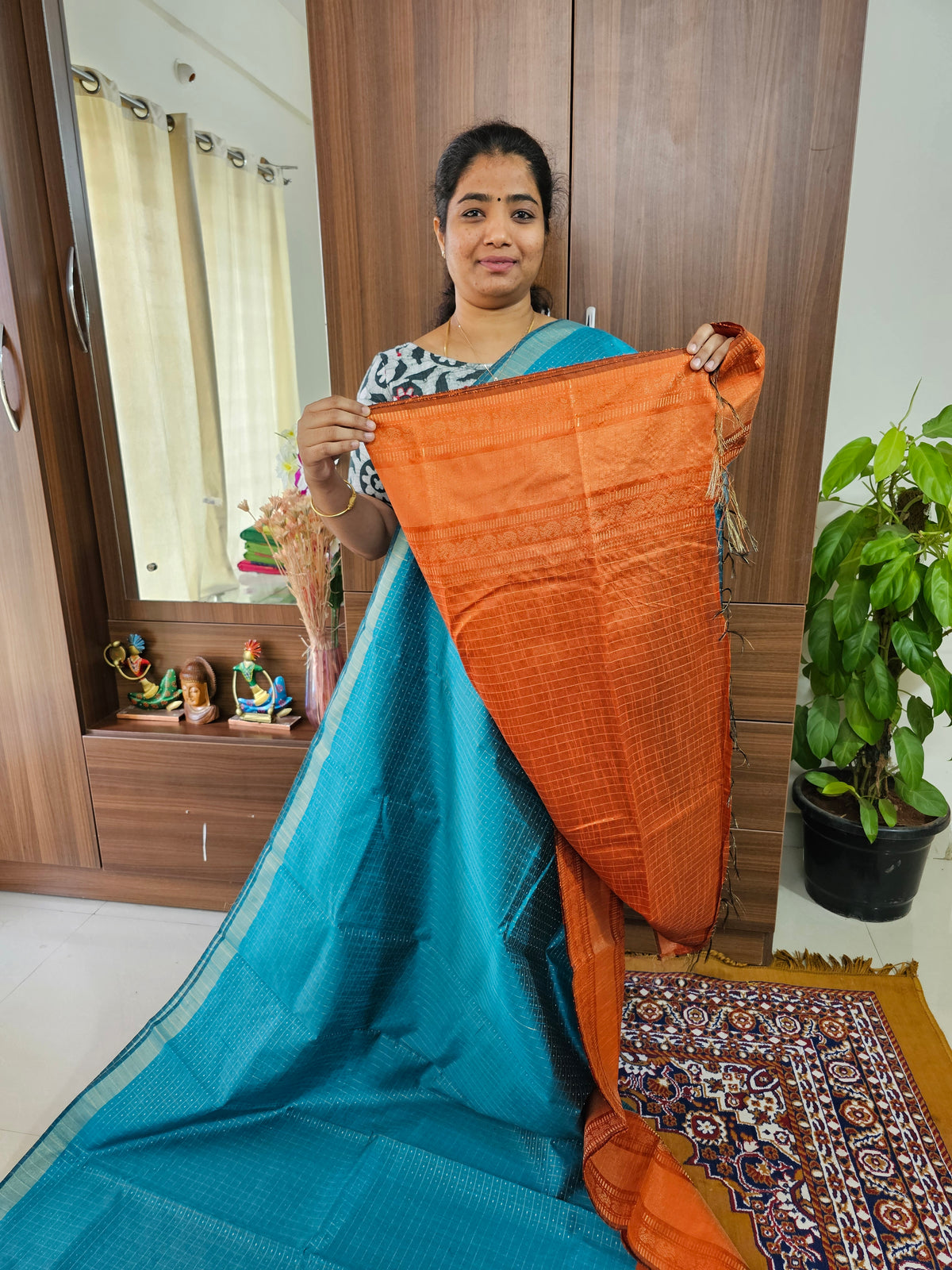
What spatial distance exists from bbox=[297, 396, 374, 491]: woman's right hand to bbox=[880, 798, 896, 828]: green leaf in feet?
5.16

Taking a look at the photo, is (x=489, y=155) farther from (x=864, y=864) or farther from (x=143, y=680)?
(x=864, y=864)

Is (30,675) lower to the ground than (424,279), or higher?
lower

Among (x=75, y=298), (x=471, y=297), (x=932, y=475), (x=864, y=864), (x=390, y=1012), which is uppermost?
(x=75, y=298)

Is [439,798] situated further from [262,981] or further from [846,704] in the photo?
[846,704]

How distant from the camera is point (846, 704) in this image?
6.46ft

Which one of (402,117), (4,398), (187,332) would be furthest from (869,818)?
(4,398)

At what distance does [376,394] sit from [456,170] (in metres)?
0.36

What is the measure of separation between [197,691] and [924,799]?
5.90ft

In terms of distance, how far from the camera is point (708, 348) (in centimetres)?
112

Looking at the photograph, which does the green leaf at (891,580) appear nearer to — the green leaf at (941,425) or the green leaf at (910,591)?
the green leaf at (910,591)

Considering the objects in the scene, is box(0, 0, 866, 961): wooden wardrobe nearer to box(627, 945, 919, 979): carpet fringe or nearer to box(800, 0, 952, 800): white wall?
box(627, 945, 919, 979): carpet fringe

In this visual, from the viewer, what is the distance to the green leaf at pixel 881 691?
6.13 feet

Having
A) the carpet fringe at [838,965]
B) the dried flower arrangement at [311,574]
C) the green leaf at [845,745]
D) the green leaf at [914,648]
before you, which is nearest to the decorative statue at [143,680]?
the dried flower arrangement at [311,574]

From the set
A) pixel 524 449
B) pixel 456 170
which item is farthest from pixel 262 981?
pixel 456 170
